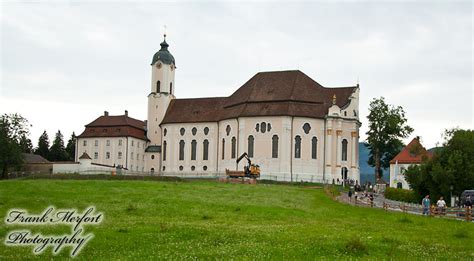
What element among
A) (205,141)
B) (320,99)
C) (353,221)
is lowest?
(353,221)

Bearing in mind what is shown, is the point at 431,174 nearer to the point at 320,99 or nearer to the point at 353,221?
the point at 353,221

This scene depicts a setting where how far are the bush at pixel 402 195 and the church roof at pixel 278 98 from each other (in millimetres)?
20303

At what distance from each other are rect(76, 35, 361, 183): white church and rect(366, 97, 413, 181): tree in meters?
2.81

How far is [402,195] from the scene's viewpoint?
61031 millimetres

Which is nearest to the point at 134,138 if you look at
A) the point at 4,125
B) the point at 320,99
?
the point at 4,125

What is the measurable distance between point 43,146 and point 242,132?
61.1 m

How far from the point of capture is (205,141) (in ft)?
298

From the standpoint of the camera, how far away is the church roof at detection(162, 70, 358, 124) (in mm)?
82875

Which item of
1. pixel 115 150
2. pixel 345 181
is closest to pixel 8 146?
pixel 115 150

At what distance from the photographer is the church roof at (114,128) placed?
95938 millimetres

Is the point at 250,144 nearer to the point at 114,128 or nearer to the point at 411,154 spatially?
the point at 411,154

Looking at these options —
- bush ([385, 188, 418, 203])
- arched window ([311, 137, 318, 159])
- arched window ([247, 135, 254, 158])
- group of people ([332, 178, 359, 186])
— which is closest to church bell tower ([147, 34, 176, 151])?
arched window ([247, 135, 254, 158])

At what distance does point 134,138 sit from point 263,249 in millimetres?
77538

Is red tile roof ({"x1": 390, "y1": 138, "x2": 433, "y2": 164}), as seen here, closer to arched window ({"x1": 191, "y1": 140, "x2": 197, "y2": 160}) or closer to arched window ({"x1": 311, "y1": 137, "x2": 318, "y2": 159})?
arched window ({"x1": 311, "y1": 137, "x2": 318, "y2": 159})
